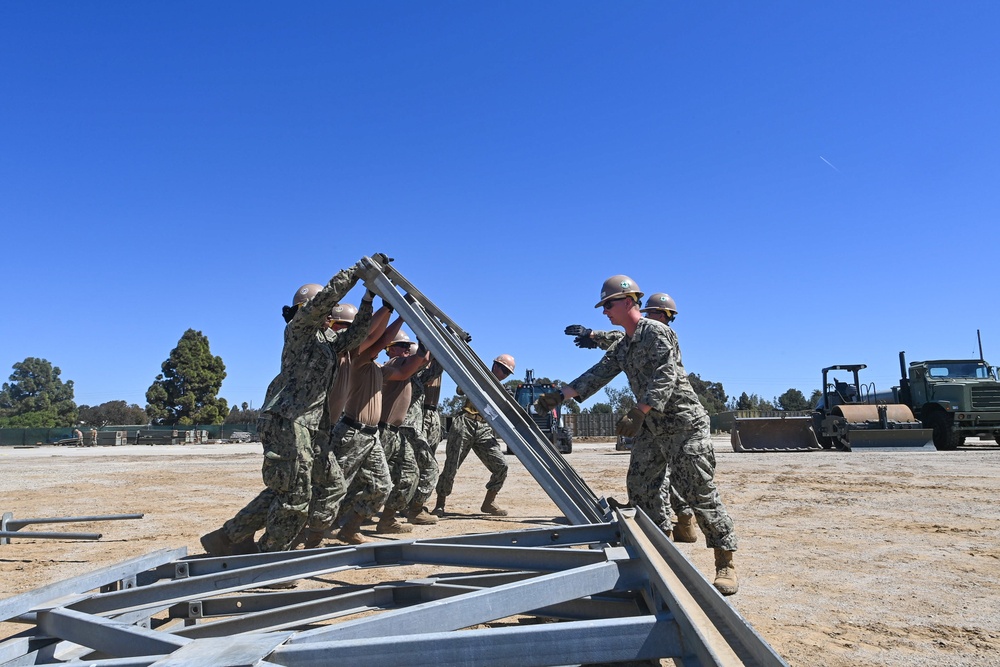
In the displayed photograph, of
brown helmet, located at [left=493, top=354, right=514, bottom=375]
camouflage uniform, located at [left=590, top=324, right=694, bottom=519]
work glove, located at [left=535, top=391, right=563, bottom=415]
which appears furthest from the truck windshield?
work glove, located at [left=535, top=391, right=563, bottom=415]

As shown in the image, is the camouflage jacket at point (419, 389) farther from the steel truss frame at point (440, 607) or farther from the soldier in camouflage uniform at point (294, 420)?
the steel truss frame at point (440, 607)

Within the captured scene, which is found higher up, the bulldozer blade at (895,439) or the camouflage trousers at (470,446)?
the camouflage trousers at (470,446)

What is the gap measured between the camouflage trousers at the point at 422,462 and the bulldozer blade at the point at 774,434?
643 inches

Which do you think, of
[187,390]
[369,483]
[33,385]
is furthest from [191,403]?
[33,385]

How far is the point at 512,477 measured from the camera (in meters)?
13.8

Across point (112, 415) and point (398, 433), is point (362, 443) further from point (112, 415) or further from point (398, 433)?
point (112, 415)

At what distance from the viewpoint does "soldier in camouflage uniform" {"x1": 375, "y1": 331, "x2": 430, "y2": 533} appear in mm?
6742

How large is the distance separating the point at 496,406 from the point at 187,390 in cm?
6082

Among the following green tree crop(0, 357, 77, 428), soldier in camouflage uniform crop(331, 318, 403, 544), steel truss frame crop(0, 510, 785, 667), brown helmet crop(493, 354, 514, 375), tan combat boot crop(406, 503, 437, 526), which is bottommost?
tan combat boot crop(406, 503, 437, 526)

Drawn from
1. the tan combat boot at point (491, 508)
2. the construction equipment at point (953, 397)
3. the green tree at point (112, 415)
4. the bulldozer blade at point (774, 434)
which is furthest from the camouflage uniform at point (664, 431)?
the green tree at point (112, 415)

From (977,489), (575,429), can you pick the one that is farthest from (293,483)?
(575,429)

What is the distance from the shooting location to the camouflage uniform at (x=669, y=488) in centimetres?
516

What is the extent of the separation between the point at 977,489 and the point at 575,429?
38.0 m

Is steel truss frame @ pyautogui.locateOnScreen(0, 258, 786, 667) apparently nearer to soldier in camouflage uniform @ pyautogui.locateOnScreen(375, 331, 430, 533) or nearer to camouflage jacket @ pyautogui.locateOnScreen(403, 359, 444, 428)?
soldier in camouflage uniform @ pyautogui.locateOnScreen(375, 331, 430, 533)
